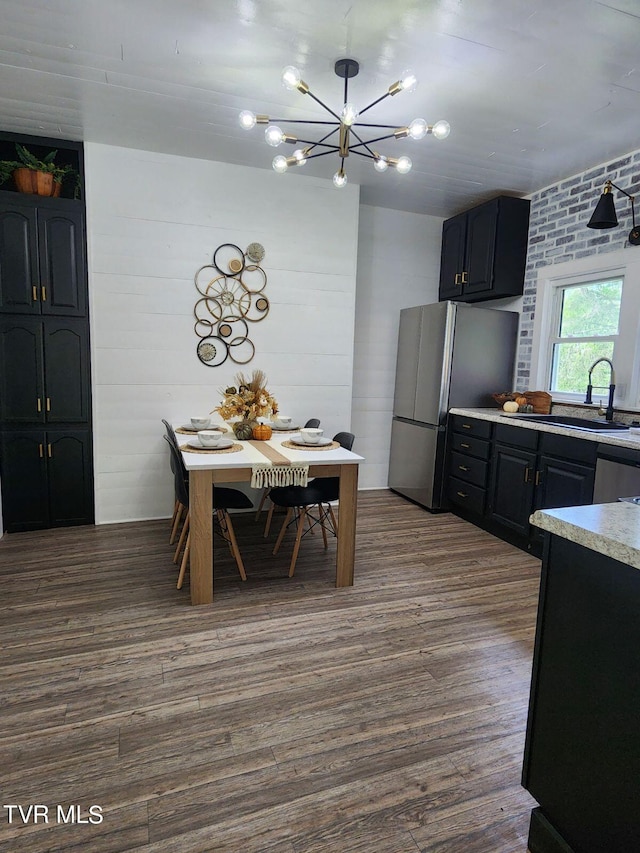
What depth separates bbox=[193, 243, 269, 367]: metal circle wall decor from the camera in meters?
3.93

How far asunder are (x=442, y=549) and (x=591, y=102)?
291 cm

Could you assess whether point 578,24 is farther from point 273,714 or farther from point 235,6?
point 273,714

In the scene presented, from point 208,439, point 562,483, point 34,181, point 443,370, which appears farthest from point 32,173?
point 562,483

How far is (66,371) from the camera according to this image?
361 cm

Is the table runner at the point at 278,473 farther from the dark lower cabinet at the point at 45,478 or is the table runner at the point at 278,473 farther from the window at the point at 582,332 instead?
the window at the point at 582,332

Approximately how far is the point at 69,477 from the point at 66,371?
810mm

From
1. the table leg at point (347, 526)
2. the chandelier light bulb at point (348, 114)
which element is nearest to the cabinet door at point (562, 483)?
the table leg at point (347, 526)

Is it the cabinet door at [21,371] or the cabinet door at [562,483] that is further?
the cabinet door at [21,371]

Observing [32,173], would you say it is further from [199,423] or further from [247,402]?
[247,402]

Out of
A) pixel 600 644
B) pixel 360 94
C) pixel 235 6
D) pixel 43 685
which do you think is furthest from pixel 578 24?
pixel 43 685

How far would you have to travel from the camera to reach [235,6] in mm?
2086

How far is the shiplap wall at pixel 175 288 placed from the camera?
12.1 ft

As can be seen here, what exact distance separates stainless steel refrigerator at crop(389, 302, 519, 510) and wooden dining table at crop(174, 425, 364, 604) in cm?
159

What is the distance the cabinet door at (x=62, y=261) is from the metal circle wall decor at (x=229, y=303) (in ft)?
2.78
